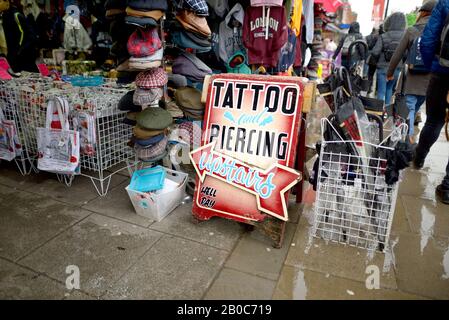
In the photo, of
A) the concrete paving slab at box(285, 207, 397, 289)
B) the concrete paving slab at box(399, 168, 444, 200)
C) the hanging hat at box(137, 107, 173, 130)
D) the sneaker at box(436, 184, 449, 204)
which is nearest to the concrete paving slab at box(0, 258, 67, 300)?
the hanging hat at box(137, 107, 173, 130)

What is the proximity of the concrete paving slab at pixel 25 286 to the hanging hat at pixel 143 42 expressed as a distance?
2028 mm

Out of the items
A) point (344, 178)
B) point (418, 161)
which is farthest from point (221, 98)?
point (418, 161)

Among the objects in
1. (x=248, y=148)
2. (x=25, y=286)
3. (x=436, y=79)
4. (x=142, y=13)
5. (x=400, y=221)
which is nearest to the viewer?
(x=25, y=286)

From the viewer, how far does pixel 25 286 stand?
2359mm

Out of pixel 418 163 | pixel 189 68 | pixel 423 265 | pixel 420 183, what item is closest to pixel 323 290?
pixel 423 265

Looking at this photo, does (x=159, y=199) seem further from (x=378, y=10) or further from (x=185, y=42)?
(x=378, y=10)

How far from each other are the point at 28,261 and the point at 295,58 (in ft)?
18.5

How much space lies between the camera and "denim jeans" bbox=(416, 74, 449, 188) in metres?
3.86

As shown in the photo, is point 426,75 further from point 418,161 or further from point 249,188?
point 249,188

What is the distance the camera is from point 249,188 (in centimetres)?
288

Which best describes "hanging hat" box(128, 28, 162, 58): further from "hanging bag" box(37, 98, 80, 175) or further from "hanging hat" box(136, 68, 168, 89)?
"hanging bag" box(37, 98, 80, 175)

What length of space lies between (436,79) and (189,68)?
9.63ft

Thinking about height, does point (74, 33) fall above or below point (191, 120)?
above
